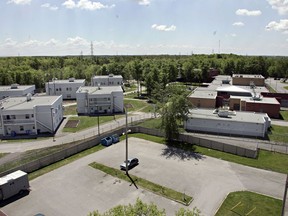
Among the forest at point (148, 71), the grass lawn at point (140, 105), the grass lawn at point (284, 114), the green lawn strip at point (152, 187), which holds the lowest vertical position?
the green lawn strip at point (152, 187)

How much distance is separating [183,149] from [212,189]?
13214 mm

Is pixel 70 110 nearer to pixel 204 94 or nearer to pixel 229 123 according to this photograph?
pixel 204 94

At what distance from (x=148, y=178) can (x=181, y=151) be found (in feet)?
36.0

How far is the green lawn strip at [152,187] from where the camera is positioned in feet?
96.8

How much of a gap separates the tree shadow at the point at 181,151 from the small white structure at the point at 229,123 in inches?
234

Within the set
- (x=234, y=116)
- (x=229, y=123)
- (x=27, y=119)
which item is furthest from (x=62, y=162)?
(x=234, y=116)

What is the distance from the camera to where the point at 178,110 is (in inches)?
1810

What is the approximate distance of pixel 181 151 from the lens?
43562 mm

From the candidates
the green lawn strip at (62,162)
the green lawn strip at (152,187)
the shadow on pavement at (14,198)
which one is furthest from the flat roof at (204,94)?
the shadow on pavement at (14,198)

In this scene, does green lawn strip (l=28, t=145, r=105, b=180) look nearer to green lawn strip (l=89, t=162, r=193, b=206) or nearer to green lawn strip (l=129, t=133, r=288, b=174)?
green lawn strip (l=89, t=162, r=193, b=206)

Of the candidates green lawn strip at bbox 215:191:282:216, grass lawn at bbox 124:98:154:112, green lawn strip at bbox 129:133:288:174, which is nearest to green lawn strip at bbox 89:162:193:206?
green lawn strip at bbox 215:191:282:216

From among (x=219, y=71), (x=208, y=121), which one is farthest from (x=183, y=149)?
(x=219, y=71)

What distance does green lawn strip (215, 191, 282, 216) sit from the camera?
1055 inches

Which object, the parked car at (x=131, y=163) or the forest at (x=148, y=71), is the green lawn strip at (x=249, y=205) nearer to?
the parked car at (x=131, y=163)
